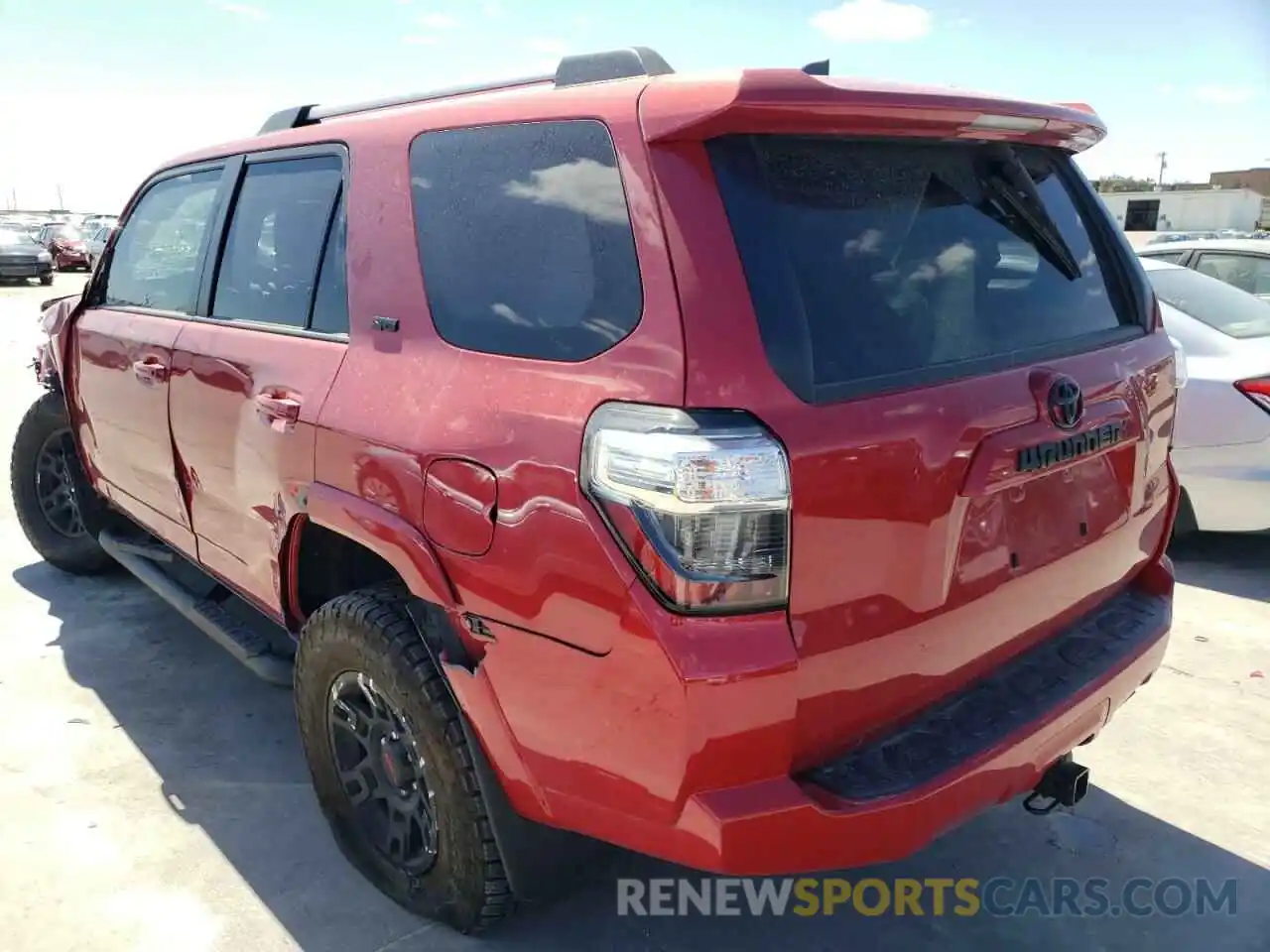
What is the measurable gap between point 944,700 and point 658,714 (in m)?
0.71

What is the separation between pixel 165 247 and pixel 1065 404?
3.18m

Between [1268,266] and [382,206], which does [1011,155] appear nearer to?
[382,206]

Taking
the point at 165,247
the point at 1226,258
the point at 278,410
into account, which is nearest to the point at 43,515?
the point at 165,247

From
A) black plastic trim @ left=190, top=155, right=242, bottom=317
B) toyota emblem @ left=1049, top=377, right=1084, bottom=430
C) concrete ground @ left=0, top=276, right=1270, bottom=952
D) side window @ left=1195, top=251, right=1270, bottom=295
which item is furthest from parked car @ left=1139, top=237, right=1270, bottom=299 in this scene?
black plastic trim @ left=190, top=155, right=242, bottom=317

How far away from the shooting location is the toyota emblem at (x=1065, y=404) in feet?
6.86

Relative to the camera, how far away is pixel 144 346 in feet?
11.2

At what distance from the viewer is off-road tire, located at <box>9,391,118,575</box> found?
183 inches

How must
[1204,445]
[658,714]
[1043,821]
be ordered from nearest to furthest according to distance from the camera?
1. [658,714]
2. [1043,821]
3. [1204,445]

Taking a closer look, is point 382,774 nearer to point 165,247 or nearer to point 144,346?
point 144,346

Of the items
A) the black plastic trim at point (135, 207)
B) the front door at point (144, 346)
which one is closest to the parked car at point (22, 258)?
the black plastic trim at point (135, 207)

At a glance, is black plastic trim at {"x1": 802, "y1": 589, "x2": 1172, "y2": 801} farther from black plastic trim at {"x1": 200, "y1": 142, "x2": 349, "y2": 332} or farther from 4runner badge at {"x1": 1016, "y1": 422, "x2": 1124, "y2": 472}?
black plastic trim at {"x1": 200, "y1": 142, "x2": 349, "y2": 332}

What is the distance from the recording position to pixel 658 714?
173cm

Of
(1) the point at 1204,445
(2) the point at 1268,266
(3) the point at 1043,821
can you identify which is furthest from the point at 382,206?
(2) the point at 1268,266

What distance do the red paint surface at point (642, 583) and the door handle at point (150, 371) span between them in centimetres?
118
